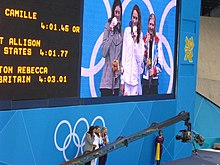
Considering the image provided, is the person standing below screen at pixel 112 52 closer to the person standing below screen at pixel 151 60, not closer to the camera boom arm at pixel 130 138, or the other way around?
the person standing below screen at pixel 151 60

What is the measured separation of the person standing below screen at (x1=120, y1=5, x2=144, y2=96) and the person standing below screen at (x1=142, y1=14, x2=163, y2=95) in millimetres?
262

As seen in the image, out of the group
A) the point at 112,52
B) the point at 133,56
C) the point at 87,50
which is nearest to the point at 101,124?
the point at 112,52

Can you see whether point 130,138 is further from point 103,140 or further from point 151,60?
point 151,60

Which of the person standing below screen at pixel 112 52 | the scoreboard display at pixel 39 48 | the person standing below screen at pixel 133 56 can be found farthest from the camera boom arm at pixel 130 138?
the person standing below screen at pixel 133 56

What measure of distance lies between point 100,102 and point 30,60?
2.96 metres

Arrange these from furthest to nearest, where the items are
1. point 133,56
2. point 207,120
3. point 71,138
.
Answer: point 207,120, point 133,56, point 71,138

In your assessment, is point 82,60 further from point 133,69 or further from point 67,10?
point 133,69

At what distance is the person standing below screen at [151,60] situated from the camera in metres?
13.6

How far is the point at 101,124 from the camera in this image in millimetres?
12117

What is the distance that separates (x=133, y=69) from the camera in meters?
13.0

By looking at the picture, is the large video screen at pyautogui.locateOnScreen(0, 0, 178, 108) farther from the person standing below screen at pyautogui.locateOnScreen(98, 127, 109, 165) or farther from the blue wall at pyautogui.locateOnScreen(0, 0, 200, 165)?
the person standing below screen at pyautogui.locateOnScreen(98, 127, 109, 165)

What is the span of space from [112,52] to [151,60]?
1911 millimetres

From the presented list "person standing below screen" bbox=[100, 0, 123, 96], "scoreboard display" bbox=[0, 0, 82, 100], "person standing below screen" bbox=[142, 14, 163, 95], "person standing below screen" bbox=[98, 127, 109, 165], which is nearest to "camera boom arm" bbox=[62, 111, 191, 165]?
"scoreboard display" bbox=[0, 0, 82, 100]

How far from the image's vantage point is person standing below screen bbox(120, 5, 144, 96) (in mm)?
12703
